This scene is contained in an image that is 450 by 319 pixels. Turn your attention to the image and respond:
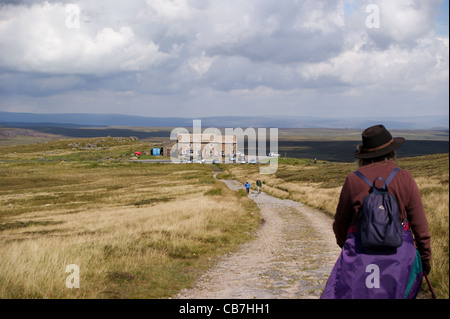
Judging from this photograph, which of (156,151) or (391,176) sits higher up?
(391,176)

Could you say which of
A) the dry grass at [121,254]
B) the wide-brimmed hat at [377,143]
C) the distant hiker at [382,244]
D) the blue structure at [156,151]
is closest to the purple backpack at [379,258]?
the distant hiker at [382,244]

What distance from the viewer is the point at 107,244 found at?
1168 centimetres

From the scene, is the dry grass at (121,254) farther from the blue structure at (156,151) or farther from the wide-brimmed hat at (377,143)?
the blue structure at (156,151)

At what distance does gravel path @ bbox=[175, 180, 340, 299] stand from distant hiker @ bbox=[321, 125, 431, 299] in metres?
3.30

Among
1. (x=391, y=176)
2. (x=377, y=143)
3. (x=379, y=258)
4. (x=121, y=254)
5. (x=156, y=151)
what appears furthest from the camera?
(x=156, y=151)

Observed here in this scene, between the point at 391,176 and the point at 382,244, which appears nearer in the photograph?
the point at 382,244

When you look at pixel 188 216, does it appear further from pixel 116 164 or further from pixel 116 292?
pixel 116 164

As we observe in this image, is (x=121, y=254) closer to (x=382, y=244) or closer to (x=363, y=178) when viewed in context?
(x=363, y=178)

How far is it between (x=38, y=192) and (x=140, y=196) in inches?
430

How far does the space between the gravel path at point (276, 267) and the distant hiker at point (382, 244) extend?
330cm

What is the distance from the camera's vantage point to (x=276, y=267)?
10.2 meters

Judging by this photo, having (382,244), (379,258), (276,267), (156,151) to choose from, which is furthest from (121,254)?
(156,151)

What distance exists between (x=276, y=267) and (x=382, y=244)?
264 inches
